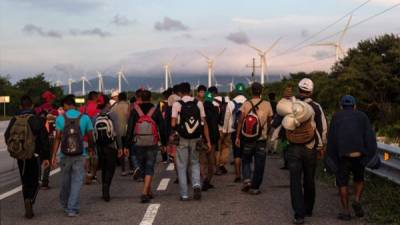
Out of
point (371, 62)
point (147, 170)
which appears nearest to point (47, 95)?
point (147, 170)

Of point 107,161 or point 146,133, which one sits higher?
point 146,133

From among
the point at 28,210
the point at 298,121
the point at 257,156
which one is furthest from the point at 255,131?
the point at 28,210

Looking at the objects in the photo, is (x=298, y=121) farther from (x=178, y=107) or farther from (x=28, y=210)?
(x=28, y=210)

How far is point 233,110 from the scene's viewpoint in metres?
11.5

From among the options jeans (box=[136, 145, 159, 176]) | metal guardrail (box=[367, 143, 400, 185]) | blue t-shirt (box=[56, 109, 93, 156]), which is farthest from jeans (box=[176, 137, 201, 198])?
metal guardrail (box=[367, 143, 400, 185])

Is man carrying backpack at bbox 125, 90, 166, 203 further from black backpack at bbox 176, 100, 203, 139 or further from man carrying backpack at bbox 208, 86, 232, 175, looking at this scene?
man carrying backpack at bbox 208, 86, 232, 175

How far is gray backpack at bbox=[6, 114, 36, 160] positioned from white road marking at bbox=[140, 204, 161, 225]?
5.78ft

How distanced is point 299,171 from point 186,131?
226 centimetres

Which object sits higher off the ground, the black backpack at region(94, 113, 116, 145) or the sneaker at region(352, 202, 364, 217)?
the black backpack at region(94, 113, 116, 145)

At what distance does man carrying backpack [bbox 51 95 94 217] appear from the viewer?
7707 mm

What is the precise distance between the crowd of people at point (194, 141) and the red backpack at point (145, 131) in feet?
0.05

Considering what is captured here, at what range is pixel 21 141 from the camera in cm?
741

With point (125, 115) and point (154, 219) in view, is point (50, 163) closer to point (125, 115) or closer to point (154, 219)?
point (154, 219)

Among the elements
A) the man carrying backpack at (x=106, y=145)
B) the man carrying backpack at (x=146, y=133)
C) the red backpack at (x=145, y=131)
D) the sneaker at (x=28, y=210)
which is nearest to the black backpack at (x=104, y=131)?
the man carrying backpack at (x=106, y=145)
